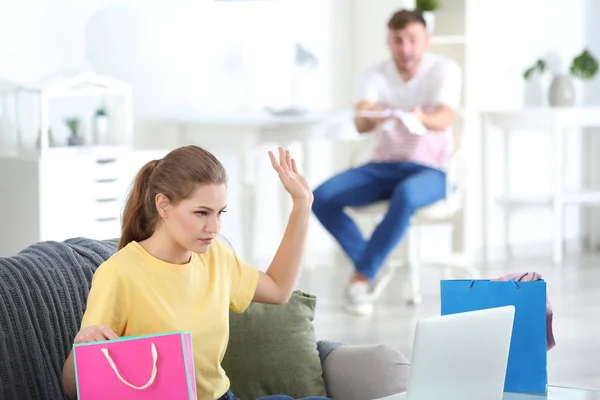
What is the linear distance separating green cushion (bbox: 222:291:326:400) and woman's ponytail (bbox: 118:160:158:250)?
427mm

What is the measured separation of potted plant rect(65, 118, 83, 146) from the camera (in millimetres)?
4883

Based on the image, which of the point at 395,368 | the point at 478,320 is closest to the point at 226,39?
the point at 395,368

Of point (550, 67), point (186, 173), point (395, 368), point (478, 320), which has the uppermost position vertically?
point (550, 67)

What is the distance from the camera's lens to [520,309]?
2.04m

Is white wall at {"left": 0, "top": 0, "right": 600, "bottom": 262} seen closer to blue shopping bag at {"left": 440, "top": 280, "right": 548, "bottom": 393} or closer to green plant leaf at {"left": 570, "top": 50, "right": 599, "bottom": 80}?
green plant leaf at {"left": 570, "top": 50, "right": 599, "bottom": 80}

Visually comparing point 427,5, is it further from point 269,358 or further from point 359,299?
point 269,358

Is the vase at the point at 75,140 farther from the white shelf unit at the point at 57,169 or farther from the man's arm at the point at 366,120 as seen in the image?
the man's arm at the point at 366,120

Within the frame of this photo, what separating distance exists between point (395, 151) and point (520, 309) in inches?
131

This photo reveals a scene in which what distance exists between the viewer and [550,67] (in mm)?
7051

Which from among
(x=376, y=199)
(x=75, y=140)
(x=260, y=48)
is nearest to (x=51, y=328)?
(x=75, y=140)

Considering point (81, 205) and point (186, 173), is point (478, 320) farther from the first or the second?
point (81, 205)

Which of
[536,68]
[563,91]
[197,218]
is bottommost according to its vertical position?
[197,218]

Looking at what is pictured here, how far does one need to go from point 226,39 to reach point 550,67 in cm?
220

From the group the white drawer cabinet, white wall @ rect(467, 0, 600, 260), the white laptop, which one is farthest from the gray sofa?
white wall @ rect(467, 0, 600, 260)
